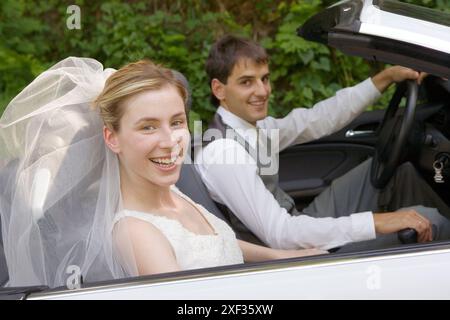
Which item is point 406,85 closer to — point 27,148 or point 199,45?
point 27,148

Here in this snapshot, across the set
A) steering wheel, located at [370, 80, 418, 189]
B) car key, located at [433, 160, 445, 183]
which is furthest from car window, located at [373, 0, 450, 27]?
car key, located at [433, 160, 445, 183]

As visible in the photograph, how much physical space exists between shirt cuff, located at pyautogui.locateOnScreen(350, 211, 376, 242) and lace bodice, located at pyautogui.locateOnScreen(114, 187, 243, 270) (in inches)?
16.8

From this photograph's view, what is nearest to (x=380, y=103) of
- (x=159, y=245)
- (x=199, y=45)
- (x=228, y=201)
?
(x=199, y=45)

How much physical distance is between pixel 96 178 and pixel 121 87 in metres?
0.27

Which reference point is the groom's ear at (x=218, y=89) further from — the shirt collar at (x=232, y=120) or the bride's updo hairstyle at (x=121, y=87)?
the bride's updo hairstyle at (x=121, y=87)

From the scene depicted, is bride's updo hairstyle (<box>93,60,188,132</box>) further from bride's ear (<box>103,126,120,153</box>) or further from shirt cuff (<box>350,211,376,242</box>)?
shirt cuff (<box>350,211,376,242</box>)

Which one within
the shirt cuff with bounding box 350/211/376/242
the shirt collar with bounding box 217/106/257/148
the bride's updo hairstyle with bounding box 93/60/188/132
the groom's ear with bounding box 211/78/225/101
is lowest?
the shirt cuff with bounding box 350/211/376/242

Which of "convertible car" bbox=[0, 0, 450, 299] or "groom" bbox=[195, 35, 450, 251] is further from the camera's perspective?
"groom" bbox=[195, 35, 450, 251]

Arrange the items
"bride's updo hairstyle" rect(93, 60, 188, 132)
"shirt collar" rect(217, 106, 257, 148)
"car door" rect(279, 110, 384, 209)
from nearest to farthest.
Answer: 1. "bride's updo hairstyle" rect(93, 60, 188, 132)
2. "shirt collar" rect(217, 106, 257, 148)
3. "car door" rect(279, 110, 384, 209)

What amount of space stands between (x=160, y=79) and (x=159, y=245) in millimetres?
489

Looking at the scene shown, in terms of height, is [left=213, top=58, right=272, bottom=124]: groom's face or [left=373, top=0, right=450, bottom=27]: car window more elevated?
[left=373, top=0, right=450, bottom=27]: car window

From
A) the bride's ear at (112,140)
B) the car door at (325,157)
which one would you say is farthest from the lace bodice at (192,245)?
the car door at (325,157)

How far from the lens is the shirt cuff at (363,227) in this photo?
105 inches

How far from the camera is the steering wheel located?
2.98 meters
